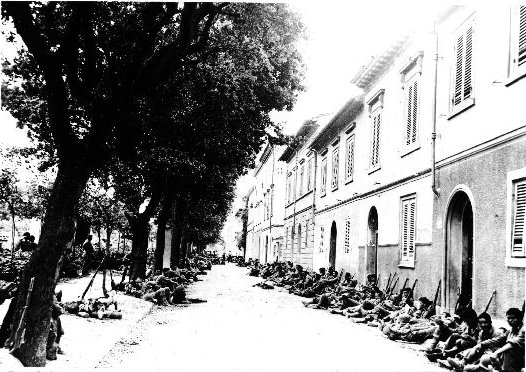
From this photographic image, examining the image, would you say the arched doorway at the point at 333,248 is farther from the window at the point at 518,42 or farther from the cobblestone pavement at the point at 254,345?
the window at the point at 518,42

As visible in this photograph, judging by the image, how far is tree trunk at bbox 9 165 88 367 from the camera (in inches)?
270

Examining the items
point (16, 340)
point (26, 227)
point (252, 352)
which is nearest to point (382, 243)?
point (252, 352)

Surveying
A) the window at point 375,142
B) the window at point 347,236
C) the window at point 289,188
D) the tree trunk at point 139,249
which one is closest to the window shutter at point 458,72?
the window at point 375,142

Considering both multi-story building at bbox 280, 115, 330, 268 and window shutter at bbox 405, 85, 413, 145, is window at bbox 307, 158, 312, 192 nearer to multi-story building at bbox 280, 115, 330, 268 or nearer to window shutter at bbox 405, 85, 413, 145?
multi-story building at bbox 280, 115, 330, 268

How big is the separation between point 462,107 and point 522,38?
2.41 meters

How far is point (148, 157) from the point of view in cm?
1664

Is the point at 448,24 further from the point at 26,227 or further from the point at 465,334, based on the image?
the point at 26,227

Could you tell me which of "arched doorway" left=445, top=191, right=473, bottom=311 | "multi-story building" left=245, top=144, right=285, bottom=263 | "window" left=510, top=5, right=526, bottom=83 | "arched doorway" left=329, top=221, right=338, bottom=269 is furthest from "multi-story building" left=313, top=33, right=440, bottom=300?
"multi-story building" left=245, top=144, right=285, bottom=263

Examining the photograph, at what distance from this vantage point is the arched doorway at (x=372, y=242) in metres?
18.7

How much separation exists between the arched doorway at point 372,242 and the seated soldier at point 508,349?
11259 millimetres

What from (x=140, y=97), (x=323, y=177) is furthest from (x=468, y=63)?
(x=323, y=177)

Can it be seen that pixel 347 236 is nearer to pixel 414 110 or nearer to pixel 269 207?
pixel 414 110

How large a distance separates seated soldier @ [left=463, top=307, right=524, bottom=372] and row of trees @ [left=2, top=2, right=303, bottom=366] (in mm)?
5579

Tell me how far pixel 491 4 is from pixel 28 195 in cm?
2965
